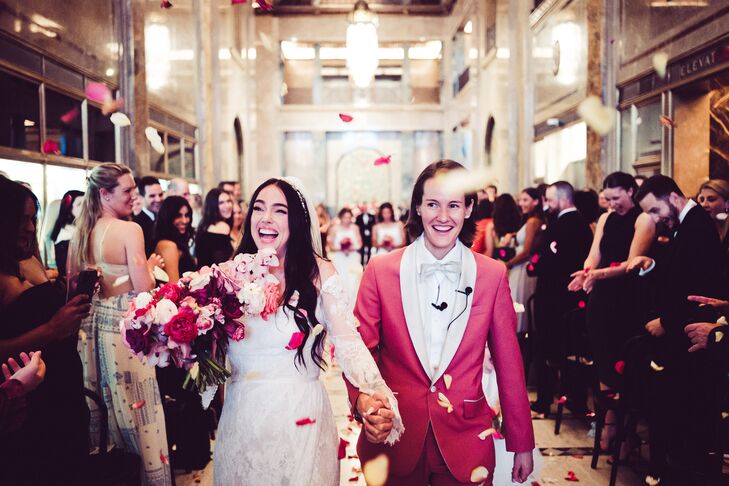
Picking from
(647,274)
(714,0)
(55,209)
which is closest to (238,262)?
(647,274)

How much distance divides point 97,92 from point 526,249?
216 inches

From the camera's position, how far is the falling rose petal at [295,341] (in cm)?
228

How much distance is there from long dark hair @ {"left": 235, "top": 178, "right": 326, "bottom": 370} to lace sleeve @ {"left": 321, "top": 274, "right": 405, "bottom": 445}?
2.1 inches

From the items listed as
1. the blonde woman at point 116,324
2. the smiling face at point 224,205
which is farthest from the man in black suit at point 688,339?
the smiling face at point 224,205

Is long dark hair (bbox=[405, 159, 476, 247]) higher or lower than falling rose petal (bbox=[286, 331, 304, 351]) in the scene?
higher

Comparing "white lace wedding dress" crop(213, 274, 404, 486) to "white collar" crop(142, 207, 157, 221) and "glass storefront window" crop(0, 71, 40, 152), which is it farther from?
"glass storefront window" crop(0, 71, 40, 152)

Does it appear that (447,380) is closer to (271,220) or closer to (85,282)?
(271,220)

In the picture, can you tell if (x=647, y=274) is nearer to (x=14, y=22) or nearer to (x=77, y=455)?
(x=77, y=455)

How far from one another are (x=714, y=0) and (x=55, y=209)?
6.29 metres

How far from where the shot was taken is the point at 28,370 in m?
2.08

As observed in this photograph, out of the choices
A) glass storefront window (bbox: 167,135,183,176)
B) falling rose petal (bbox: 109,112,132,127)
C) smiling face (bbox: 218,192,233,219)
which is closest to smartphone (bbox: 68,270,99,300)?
smiling face (bbox: 218,192,233,219)

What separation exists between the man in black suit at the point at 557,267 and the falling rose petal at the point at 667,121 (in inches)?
86.5

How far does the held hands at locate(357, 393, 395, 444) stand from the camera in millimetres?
2004

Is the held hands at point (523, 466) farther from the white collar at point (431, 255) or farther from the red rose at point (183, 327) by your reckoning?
the red rose at point (183, 327)
